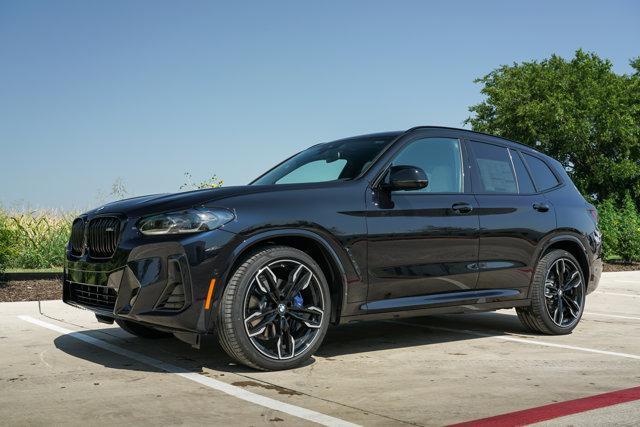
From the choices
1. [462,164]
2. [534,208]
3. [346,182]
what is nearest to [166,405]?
[346,182]

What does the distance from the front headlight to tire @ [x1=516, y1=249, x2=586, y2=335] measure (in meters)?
3.31

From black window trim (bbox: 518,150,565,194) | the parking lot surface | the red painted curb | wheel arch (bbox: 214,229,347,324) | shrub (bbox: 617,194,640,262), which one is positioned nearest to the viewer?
the red painted curb

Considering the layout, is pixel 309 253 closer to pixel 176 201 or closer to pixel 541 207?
pixel 176 201

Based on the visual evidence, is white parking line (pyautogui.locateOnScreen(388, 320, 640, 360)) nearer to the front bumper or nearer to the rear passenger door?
the rear passenger door

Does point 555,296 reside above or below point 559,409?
above

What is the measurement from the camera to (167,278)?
4.72 m

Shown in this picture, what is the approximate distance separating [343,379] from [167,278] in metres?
1.35

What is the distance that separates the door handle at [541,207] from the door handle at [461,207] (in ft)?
3.26

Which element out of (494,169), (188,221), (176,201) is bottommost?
(188,221)

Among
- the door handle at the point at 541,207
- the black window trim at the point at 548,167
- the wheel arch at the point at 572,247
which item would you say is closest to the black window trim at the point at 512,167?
the black window trim at the point at 548,167

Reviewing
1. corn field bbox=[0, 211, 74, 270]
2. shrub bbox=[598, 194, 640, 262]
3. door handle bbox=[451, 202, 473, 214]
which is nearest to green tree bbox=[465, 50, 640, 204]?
shrub bbox=[598, 194, 640, 262]

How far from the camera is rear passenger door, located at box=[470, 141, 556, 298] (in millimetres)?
6215

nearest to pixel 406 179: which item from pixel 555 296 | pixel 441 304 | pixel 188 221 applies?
pixel 441 304

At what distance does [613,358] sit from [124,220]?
3939 millimetres
